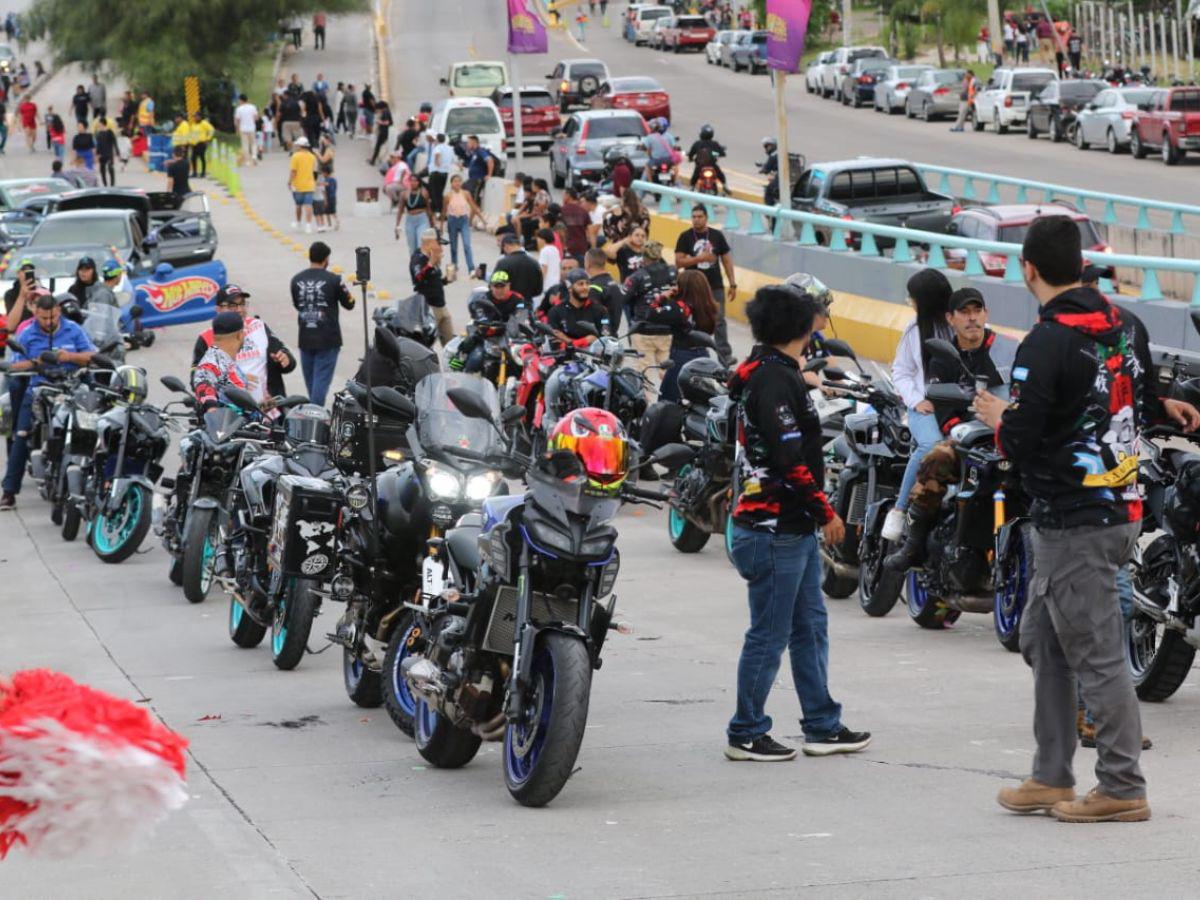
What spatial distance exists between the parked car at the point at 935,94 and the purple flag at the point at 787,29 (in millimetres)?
34799

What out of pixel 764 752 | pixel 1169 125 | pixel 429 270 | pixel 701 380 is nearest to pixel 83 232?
pixel 429 270

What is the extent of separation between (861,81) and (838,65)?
325 centimetres

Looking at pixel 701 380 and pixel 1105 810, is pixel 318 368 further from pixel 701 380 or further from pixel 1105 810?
pixel 1105 810

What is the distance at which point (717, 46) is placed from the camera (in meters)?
80.6

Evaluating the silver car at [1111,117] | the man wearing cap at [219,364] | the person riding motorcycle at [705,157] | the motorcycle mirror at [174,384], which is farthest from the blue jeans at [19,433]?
the silver car at [1111,117]

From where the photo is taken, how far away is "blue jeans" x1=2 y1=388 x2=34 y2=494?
17.2 metres

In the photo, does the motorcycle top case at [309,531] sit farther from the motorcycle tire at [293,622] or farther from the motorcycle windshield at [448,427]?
the motorcycle windshield at [448,427]

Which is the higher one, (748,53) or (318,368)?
(748,53)

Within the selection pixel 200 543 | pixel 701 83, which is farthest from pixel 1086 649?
pixel 701 83

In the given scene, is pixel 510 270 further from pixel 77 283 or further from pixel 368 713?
pixel 368 713

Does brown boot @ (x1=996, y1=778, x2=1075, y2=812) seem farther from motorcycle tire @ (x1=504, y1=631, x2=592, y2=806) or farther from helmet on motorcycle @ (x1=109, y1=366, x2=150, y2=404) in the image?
helmet on motorcycle @ (x1=109, y1=366, x2=150, y2=404)

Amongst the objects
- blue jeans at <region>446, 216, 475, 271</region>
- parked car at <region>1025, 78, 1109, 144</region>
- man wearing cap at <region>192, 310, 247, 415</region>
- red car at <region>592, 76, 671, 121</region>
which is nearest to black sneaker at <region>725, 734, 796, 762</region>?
man wearing cap at <region>192, 310, 247, 415</region>

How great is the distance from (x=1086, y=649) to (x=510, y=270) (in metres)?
14.4

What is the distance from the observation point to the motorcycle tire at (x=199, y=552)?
1312cm
